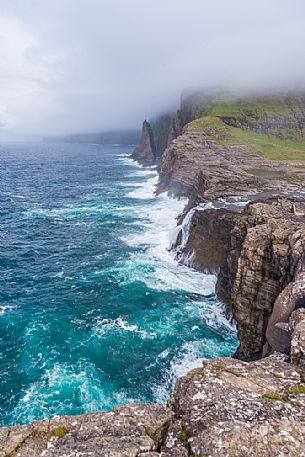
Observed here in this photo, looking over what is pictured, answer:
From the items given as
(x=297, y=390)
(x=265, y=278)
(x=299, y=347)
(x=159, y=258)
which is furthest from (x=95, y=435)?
(x=159, y=258)

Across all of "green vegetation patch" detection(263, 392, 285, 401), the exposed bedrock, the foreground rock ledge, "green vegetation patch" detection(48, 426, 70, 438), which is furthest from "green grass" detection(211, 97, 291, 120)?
"green vegetation patch" detection(48, 426, 70, 438)

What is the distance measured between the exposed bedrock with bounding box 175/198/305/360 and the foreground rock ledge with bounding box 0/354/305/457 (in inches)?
212

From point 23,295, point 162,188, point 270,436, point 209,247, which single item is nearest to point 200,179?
point 209,247

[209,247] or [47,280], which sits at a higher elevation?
[209,247]

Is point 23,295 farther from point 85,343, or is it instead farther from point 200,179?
point 200,179

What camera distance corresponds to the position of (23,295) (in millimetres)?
44406

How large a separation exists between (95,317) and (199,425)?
1175 inches

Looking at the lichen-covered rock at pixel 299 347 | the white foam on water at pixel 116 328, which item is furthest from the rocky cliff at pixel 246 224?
the white foam on water at pixel 116 328

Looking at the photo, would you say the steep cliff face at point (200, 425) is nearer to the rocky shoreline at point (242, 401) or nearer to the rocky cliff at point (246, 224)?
the rocky shoreline at point (242, 401)

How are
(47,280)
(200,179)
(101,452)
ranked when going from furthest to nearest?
1. (200,179)
2. (47,280)
3. (101,452)

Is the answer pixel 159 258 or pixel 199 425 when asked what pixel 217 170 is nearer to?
pixel 159 258

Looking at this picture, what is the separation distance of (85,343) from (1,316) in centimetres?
1258

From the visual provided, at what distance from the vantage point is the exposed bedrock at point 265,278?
2006cm

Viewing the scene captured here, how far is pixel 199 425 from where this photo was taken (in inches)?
437
